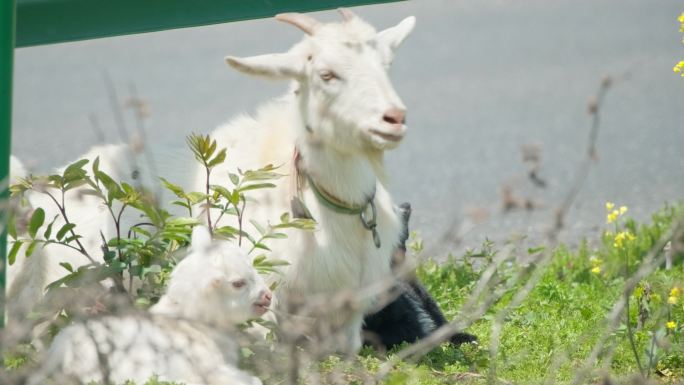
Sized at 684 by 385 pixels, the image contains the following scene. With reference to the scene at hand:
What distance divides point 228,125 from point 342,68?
0.91m

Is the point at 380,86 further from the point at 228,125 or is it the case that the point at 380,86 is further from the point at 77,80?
the point at 77,80

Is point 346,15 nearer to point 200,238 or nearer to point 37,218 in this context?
point 200,238

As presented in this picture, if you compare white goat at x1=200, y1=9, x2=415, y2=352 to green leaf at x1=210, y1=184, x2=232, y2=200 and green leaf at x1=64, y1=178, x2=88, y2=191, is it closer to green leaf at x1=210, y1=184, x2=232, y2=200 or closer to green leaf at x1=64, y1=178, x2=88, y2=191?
green leaf at x1=210, y1=184, x2=232, y2=200

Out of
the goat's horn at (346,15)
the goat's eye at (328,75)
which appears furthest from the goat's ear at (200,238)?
the goat's horn at (346,15)

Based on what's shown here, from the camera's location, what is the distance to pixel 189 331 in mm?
4418

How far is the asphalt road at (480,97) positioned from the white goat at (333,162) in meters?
2.46

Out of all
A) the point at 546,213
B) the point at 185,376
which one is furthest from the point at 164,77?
the point at 185,376

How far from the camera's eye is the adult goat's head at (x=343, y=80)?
490 centimetres

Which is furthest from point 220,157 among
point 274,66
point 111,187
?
point 274,66

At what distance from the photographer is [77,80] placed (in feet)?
40.9

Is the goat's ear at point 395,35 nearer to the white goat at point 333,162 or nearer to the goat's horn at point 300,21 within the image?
the white goat at point 333,162

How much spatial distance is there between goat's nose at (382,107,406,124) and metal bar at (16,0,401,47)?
0.88 metres

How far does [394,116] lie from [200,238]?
0.91 m

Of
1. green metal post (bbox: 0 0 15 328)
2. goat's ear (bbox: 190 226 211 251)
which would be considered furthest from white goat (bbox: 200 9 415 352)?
green metal post (bbox: 0 0 15 328)
